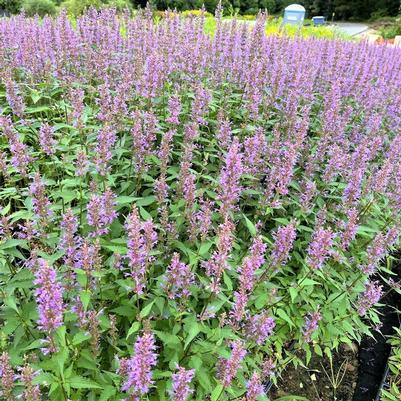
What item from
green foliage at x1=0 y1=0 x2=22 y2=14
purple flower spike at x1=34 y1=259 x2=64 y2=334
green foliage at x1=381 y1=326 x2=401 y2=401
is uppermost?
purple flower spike at x1=34 y1=259 x2=64 y2=334

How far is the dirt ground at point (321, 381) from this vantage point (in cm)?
478

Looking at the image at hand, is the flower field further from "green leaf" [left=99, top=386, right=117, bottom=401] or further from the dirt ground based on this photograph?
the dirt ground

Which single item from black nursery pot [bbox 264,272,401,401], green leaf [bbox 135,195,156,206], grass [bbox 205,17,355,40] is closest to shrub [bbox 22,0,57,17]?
grass [bbox 205,17,355,40]

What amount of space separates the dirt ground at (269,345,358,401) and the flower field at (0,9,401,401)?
1.18ft

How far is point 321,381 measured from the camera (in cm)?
499

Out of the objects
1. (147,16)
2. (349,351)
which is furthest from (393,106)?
(147,16)

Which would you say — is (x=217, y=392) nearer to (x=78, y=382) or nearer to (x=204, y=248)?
(x=78, y=382)

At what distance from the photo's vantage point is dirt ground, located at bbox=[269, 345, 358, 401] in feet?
15.7

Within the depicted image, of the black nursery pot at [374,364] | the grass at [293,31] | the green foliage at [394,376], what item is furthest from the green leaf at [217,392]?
the grass at [293,31]

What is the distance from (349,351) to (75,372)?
156 inches

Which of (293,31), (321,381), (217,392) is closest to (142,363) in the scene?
(217,392)

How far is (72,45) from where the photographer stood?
536 centimetres

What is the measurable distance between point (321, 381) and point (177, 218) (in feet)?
9.68

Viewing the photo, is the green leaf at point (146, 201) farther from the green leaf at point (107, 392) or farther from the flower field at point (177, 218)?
the green leaf at point (107, 392)
